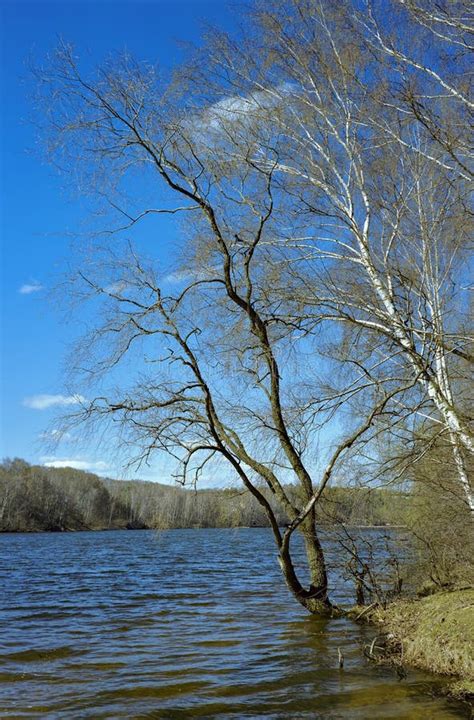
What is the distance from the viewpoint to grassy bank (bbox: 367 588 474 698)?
6664 mm

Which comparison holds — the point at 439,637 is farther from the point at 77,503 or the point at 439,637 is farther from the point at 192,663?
the point at 77,503

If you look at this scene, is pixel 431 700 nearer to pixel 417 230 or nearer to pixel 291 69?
pixel 417 230

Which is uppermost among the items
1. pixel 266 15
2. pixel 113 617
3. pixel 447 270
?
Result: pixel 266 15

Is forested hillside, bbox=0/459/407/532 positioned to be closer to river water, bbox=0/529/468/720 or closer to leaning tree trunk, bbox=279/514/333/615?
river water, bbox=0/529/468/720

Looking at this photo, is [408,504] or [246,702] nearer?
[246,702]

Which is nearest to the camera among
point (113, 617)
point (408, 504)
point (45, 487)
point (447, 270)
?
point (447, 270)

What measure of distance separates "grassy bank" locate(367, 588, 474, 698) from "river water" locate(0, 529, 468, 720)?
0.25 meters

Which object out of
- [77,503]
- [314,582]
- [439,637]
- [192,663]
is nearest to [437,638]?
[439,637]

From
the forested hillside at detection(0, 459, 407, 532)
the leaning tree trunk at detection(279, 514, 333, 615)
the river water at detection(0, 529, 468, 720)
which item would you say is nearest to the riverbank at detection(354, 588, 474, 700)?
the river water at detection(0, 529, 468, 720)

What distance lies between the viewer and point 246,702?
6.52 meters

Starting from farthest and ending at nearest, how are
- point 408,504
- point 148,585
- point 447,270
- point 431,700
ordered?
point 148,585 < point 408,504 < point 447,270 < point 431,700

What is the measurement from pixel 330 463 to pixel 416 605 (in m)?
2.40

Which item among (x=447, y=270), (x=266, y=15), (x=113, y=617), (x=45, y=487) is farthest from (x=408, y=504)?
(x=45, y=487)

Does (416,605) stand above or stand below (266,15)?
below
